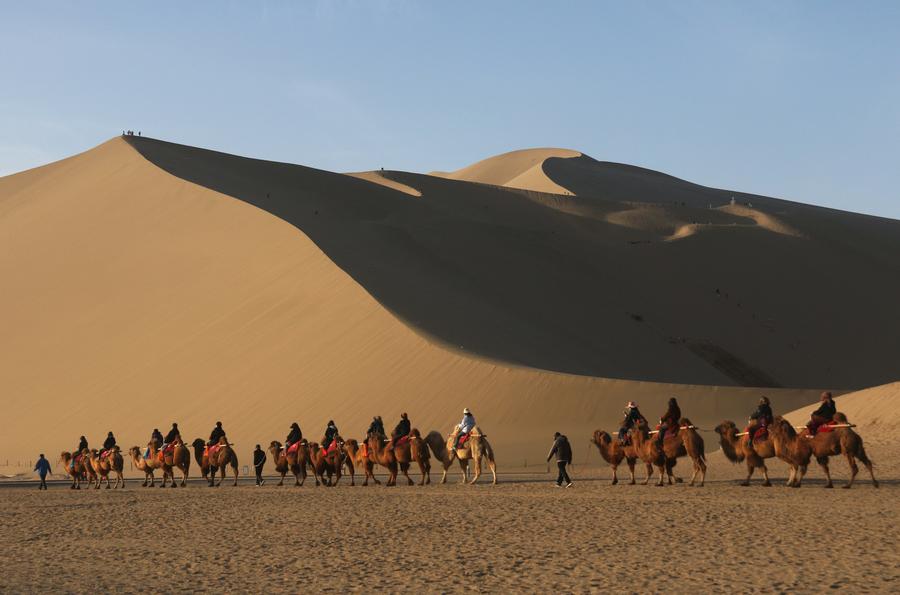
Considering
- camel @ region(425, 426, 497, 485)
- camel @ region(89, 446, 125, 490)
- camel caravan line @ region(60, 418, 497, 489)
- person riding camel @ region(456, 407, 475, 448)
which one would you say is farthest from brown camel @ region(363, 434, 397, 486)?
camel @ region(89, 446, 125, 490)

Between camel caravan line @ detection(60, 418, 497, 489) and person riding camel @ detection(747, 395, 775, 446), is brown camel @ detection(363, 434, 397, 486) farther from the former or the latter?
person riding camel @ detection(747, 395, 775, 446)

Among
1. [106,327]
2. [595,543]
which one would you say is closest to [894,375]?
[106,327]

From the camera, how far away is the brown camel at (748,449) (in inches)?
903

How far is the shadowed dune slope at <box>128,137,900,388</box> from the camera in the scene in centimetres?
5228

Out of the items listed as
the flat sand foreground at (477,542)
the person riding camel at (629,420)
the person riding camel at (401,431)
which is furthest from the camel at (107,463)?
the person riding camel at (629,420)

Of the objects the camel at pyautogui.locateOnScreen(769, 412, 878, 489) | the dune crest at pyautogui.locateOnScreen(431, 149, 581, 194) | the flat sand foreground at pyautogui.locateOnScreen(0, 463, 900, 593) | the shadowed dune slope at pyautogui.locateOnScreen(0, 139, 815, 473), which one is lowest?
the flat sand foreground at pyautogui.locateOnScreen(0, 463, 900, 593)

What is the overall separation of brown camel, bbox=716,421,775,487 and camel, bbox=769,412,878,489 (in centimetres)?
34

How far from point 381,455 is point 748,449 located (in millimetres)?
8853

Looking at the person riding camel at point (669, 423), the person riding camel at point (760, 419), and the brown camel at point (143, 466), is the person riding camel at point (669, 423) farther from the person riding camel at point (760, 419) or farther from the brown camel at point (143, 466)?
the brown camel at point (143, 466)

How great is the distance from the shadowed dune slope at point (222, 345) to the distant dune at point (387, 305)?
11 cm

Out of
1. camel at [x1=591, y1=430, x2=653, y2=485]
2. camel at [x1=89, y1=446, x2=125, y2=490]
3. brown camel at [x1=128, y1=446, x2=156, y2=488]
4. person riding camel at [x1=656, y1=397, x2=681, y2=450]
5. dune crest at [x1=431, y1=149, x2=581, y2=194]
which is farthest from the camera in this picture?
Result: dune crest at [x1=431, y1=149, x2=581, y2=194]

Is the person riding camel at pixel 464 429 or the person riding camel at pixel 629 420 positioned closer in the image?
the person riding camel at pixel 629 420

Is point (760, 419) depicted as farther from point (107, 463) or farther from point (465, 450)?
point (107, 463)

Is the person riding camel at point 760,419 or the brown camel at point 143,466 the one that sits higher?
the person riding camel at point 760,419
